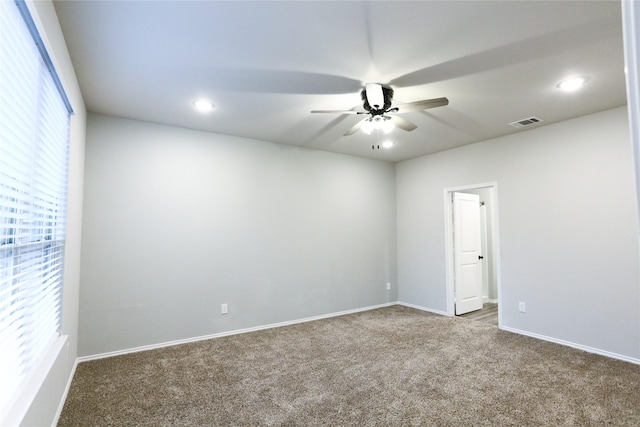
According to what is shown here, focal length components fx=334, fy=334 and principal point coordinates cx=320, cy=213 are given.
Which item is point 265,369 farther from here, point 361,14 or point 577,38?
point 577,38

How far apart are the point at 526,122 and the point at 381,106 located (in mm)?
2109

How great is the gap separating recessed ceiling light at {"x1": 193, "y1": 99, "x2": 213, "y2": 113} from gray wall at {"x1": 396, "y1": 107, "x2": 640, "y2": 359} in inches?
140

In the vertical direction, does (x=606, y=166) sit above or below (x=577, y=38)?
below

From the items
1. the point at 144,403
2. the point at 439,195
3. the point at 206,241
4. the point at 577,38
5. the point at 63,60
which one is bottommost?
the point at 144,403

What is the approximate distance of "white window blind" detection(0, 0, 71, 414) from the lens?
1439 mm

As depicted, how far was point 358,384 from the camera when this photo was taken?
2.83 metres

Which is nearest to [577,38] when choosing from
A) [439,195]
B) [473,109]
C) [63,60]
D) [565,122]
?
[473,109]

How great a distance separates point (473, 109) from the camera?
349cm

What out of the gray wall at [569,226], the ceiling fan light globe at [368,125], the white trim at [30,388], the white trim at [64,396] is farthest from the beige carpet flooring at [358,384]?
the ceiling fan light globe at [368,125]

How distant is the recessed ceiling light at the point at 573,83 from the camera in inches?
111

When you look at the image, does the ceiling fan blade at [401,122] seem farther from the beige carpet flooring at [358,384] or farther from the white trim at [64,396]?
the white trim at [64,396]

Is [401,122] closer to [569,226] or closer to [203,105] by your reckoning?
[203,105]

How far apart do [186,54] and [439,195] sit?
4096mm

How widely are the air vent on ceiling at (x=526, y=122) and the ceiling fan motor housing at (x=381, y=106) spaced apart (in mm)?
1863
